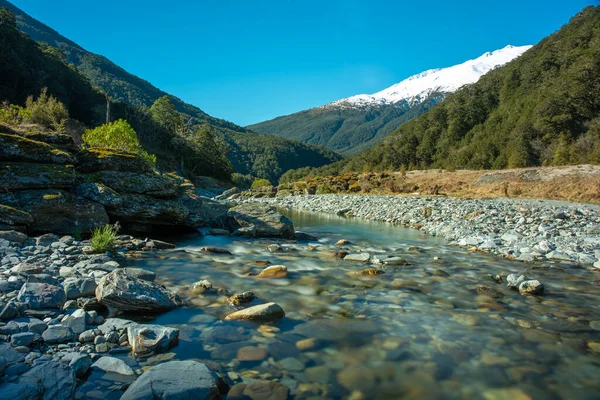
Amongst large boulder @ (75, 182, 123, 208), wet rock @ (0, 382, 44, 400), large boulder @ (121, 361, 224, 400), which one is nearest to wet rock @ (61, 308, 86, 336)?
wet rock @ (0, 382, 44, 400)

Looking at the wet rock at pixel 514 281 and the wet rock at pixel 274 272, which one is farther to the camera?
the wet rock at pixel 274 272

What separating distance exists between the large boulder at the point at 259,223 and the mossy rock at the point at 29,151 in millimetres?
5570

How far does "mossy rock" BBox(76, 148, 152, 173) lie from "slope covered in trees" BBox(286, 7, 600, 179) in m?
33.7

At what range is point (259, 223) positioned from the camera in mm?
12328

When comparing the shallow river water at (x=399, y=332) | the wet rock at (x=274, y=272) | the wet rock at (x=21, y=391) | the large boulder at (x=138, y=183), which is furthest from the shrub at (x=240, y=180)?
the wet rock at (x=21, y=391)

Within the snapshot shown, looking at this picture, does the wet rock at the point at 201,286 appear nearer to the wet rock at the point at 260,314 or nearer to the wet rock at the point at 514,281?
the wet rock at the point at 260,314

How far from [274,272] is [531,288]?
463 centimetres

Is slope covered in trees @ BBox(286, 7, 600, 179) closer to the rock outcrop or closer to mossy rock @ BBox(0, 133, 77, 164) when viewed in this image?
the rock outcrop

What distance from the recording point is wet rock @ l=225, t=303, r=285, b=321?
449 centimetres

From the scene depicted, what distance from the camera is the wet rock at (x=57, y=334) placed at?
3350mm

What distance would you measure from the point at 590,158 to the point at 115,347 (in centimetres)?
3678

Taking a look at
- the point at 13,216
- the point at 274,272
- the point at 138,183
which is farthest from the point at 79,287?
the point at 138,183

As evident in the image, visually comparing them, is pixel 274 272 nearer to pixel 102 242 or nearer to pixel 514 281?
pixel 102 242

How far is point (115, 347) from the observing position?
137 inches
